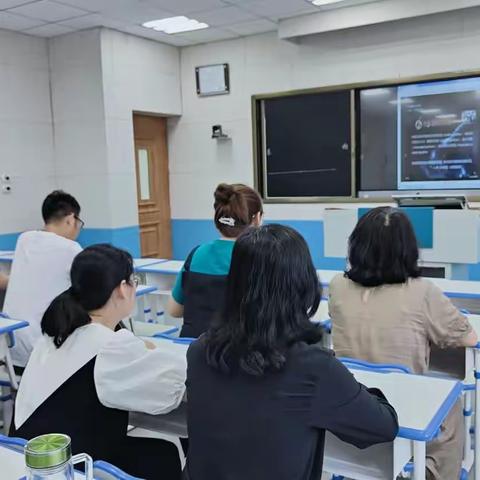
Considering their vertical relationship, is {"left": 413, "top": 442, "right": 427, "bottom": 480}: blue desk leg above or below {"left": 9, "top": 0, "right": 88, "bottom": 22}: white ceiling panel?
below

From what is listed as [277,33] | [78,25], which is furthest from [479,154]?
[78,25]

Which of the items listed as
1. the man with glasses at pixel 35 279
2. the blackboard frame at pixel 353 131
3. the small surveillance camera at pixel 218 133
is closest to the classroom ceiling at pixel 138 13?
the blackboard frame at pixel 353 131

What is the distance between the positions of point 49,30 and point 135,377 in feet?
17.2

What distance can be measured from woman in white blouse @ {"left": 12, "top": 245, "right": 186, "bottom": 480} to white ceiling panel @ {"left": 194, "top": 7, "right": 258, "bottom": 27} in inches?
169

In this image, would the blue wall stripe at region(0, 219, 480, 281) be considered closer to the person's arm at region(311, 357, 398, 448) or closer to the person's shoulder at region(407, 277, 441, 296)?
Answer: the person's shoulder at region(407, 277, 441, 296)

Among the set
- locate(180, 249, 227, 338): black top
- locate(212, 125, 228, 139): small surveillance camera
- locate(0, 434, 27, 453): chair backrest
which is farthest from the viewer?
locate(212, 125, 228, 139): small surveillance camera

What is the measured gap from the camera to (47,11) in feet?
17.0

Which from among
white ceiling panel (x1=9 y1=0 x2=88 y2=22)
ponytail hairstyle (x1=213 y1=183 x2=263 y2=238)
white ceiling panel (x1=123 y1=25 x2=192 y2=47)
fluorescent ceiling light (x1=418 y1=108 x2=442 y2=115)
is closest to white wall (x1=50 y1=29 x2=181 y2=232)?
white ceiling panel (x1=123 y1=25 x2=192 y2=47)

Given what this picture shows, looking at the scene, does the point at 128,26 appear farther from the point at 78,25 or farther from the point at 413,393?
the point at 413,393

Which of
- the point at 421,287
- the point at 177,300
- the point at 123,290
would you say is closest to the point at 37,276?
the point at 177,300

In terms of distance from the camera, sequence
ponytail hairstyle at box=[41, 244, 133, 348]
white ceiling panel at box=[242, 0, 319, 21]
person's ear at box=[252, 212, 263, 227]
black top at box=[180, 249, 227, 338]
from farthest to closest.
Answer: white ceiling panel at box=[242, 0, 319, 21], person's ear at box=[252, 212, 263, 227], black top at box=[180, 249, 227, 338], ponytail hairstyle at box=[41, 244, 133, 348]

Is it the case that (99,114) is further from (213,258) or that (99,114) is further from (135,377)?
(135,377)

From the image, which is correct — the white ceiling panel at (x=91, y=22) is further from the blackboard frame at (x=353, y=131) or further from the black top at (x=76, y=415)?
the black top at (x=76, y=415)

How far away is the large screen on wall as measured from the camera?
17.4 ft
